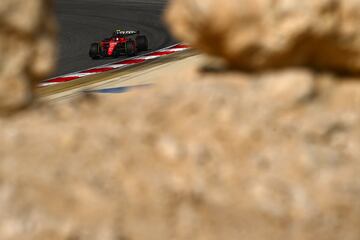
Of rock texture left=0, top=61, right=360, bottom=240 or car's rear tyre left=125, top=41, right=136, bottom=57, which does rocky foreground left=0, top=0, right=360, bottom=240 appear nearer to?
rock texture left=0, top=61, right=360, bottom=240

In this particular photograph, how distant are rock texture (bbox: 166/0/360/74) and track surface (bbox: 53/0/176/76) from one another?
808 centimetres

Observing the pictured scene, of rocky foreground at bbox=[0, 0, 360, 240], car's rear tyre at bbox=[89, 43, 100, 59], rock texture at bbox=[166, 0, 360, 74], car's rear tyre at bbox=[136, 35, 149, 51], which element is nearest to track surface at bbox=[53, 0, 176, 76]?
car's rear tyre at bbox=[89, 43, 100, 59]

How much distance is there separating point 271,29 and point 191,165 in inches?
34.5

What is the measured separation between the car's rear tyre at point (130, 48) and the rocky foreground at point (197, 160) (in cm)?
898

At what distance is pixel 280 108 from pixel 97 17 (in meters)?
16.2

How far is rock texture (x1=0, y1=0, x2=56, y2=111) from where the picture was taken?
2910 millimetres

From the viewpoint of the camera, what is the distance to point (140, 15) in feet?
61.8

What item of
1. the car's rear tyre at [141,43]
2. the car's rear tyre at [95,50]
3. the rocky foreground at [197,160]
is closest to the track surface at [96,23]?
the car's rear tyre at [95,50]

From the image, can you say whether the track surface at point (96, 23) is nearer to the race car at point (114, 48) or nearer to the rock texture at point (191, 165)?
the race car at point (114, 48)

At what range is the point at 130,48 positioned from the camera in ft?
41.0

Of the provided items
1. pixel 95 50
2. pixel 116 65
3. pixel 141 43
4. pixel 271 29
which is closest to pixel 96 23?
pixel 141 43

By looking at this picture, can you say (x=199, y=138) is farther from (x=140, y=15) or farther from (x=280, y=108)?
(x=140, y=15)

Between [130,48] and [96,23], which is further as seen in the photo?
[96,23]

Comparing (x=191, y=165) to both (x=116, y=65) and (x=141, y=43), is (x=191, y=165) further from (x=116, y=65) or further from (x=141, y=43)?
(x=141, y=43)
